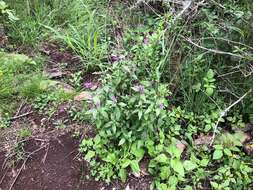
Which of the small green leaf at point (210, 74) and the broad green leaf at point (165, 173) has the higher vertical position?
the small green leaf at point (210, 74)

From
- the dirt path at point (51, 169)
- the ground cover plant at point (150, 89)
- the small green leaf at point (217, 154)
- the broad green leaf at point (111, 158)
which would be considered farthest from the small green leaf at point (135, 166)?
the small green leaf at point (217, 154)

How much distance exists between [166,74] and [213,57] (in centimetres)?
37

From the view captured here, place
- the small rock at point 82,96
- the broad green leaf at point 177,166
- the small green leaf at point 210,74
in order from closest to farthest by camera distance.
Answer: the broad green leaf at point 177,166 → the small green leaf at point 210,74 → the small rock at point 82,96

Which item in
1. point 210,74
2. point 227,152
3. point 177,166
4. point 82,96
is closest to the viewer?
point 177,166

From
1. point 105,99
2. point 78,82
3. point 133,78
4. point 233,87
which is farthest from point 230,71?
point 78,82

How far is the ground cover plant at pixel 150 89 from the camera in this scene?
2.52 metres

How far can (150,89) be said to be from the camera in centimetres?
260

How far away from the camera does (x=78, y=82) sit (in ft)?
10.4

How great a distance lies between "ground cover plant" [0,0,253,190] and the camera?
2.52 metres

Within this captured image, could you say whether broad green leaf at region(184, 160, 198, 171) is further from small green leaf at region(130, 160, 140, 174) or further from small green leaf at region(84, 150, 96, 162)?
small green leaf at region(84, 150, 96, 162)

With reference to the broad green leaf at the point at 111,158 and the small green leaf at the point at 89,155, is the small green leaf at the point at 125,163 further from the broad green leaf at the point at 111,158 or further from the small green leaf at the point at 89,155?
the small green leaf at the point at 89,155

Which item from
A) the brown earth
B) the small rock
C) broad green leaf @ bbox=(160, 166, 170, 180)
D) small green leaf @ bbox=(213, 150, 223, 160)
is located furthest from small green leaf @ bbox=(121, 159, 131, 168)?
the small rock

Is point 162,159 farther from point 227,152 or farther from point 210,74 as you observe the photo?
point 210,74

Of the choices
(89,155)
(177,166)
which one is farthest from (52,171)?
(177,166)
